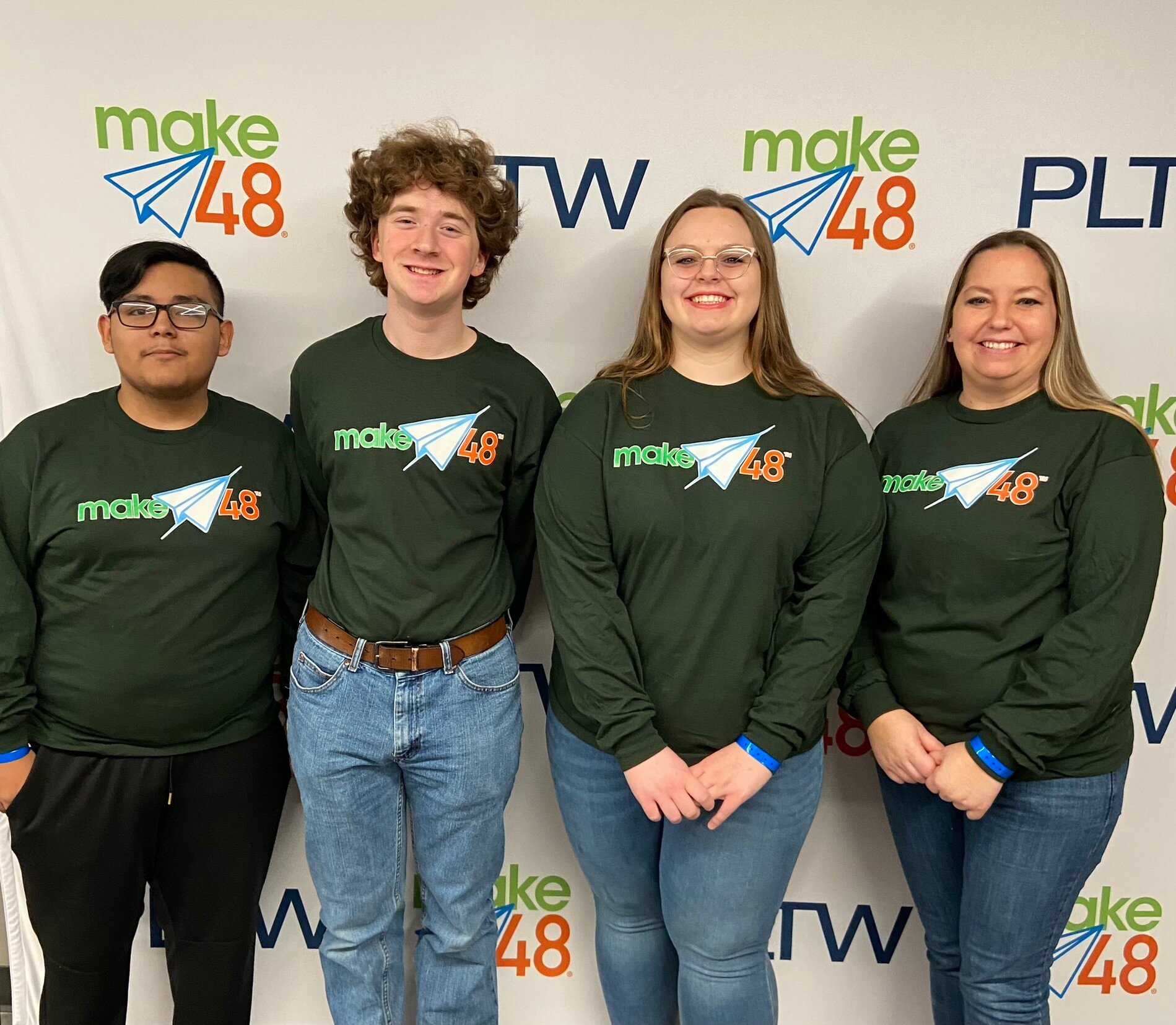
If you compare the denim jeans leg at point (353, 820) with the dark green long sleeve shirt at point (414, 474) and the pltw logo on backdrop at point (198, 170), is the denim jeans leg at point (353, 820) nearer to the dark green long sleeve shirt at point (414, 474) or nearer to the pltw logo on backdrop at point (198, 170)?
the dark green long sleeve shirt at point (414, 474)

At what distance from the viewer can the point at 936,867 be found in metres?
1.52

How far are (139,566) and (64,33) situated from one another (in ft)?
3.58

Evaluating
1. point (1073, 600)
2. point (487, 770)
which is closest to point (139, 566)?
point (487, 770)

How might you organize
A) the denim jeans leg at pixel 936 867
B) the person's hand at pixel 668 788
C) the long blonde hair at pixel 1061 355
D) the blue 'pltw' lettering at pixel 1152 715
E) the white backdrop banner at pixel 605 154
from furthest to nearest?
1. the blue 'pltw' lettering at pixel 1152 715
2. the white backdrop banner at pixel 605 154
3. the denim jeans leg at pixel 936 867
4. the long blonde hair at pixel 1061 355
5. the person's hand at pixel 668 788

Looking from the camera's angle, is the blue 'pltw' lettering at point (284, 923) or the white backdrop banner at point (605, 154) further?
the blue 'pltw' lettering at point (284, 923)

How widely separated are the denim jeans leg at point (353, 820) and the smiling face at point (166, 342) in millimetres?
480

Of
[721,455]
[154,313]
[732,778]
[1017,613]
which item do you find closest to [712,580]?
[721,455]

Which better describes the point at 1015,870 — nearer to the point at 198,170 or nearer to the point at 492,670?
the point at 492,670

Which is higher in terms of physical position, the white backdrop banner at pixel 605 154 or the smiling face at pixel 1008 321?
the white backdrop banner at pixel 605 154

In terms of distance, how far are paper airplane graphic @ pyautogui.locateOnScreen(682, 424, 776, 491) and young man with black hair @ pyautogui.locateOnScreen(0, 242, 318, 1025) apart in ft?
2.46

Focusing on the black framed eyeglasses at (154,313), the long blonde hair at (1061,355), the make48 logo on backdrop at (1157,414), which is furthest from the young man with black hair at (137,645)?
the make48 logo on backdrop at (1157,414)

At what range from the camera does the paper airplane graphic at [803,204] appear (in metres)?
1.69

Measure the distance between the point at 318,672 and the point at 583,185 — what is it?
42.2 inches

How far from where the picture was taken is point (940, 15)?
5.41ft
